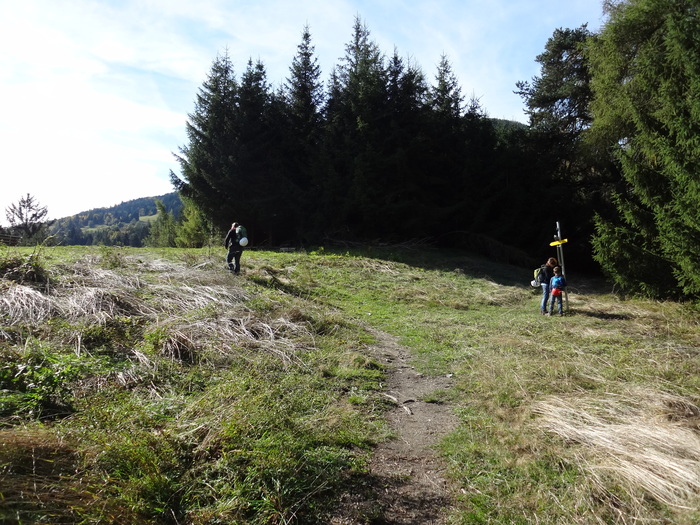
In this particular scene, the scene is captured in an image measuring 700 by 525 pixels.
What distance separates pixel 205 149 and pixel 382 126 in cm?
880

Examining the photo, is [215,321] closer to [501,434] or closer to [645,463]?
[501,434]

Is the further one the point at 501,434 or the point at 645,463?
the point at 501,434

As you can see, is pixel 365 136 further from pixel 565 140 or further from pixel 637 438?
pixel 637 438

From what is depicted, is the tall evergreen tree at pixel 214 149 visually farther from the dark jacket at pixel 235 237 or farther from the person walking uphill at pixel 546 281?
the person walking uphill at pixel 546 281

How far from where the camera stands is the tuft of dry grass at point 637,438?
9.66ft

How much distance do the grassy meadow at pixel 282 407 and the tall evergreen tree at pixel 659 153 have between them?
247 centimetres

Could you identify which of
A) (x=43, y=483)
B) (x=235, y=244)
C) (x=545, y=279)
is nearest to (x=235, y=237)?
(x=235, y=244)

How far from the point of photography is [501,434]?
13.2 ft

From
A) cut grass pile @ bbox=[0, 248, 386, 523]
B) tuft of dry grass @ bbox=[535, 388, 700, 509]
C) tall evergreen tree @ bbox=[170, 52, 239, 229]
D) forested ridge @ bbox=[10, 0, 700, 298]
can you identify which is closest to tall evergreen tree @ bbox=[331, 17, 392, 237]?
forested ridge @ bbox=[10, 0, 700, 298]

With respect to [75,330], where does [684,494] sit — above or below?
below

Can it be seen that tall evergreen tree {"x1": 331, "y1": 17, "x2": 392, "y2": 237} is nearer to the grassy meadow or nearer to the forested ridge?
the forested ridge

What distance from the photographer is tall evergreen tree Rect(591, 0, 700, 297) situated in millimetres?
9703

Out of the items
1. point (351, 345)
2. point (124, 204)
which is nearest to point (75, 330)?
point (351, 345)

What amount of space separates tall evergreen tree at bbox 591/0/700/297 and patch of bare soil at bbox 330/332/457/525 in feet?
27.4
